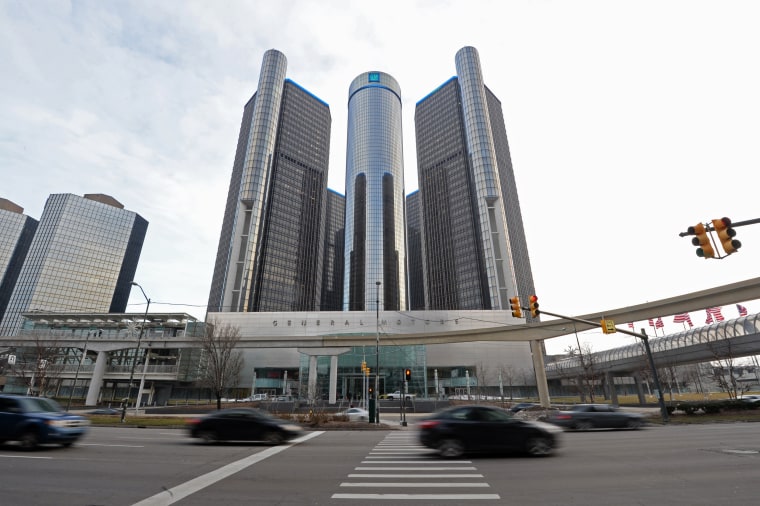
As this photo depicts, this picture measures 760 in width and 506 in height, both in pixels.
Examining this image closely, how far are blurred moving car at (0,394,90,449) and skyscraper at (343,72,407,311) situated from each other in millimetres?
132583

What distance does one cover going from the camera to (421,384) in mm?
67750

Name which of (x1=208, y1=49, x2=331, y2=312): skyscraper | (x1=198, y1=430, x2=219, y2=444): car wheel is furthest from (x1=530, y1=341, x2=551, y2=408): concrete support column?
(x1=208, y1=49, x2=331, y2=312): skyscraper

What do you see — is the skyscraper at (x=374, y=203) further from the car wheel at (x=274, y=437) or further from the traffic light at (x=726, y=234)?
Result: the traffic light at (x=726, y=234)

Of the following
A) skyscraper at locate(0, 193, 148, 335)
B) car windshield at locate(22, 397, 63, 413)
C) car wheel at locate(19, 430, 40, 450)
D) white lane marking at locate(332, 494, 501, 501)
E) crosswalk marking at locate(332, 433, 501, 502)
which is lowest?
crosswalk marking at locate(332, 433, 501, 502)

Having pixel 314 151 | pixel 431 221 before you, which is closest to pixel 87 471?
pixel 431 221

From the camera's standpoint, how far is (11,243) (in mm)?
169750

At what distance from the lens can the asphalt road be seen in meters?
6.43

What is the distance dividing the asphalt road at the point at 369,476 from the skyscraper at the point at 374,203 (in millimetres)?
133156

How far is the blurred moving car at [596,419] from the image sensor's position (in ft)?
67.7

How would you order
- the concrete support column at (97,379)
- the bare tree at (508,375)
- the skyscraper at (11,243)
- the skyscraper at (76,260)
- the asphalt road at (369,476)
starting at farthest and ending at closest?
the skyscraper at (11,243), the skyscraper at (76,260), the bare tree at (508,375), the concrete support column at (97,379), the asphalt road at (369,476)

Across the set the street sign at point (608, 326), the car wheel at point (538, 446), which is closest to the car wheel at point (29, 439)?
the car wheel at point (538, 446)

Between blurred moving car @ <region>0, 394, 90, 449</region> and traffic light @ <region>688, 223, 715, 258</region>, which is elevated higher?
traffic light @ <region>688, 223, 715, 258</region>

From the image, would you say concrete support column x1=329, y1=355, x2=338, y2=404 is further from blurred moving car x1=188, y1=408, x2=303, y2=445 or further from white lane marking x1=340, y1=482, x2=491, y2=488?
white lane marking x1=340, y1=482, x2=491, y2=488

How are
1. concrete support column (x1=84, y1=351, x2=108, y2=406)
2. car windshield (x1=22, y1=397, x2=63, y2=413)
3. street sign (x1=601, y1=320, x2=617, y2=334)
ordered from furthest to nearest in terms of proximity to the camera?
concrete support column (x1=84, y1=351, x2=108, y2=406), street sign (x1=601, y1=320, x2=617, y2=334), car windshield (x1=22, y1=397, x2=63, y2=413)
